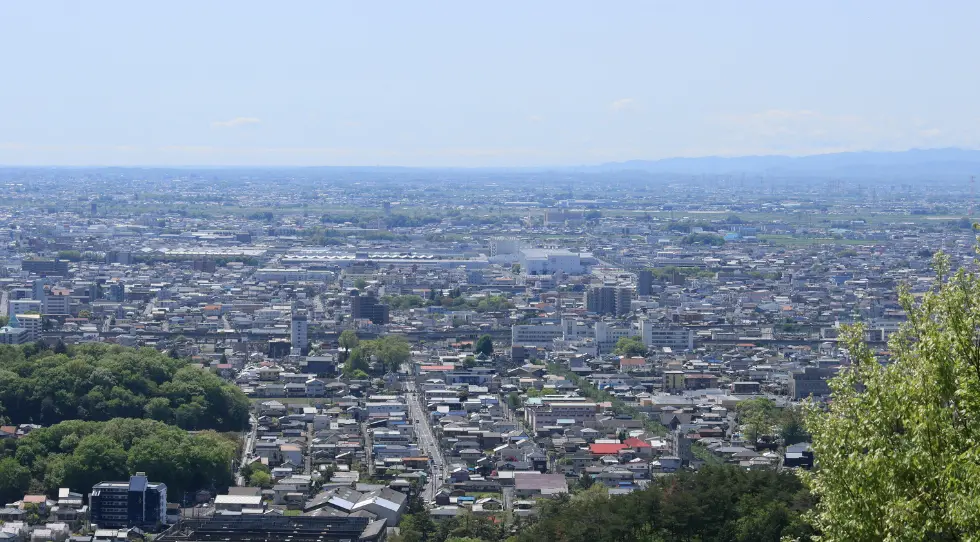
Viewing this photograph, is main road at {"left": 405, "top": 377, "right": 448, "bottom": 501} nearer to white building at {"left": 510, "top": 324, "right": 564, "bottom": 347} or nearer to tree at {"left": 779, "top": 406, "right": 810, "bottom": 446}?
tree at {"left": 779, "top": 406, "right": 810, "bottom": 446}

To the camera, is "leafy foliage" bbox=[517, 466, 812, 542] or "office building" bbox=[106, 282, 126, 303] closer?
"leafy foliage" bbox=[517, 466, 812, 542]

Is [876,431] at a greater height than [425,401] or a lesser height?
greater

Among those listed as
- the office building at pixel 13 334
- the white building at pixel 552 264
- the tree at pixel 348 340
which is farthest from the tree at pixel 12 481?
the white building at pixel 552 264

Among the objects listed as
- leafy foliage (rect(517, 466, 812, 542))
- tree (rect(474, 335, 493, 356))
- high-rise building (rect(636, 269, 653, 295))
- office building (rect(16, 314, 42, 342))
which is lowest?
high-rise building (rect(636, 269, 653, 295))

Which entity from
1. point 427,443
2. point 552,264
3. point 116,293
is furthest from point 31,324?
point 552,264

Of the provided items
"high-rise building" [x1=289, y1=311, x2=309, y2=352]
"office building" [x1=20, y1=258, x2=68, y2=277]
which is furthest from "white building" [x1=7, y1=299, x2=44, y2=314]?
"office building" [x1=20, y1=258, x2=68, y2=277]

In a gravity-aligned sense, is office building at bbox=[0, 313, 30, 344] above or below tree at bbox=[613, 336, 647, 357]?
above

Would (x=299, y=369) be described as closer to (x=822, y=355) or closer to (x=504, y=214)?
(x=822, y=355)

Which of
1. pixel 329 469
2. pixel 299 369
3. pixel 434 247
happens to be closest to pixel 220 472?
pixel 329 469
